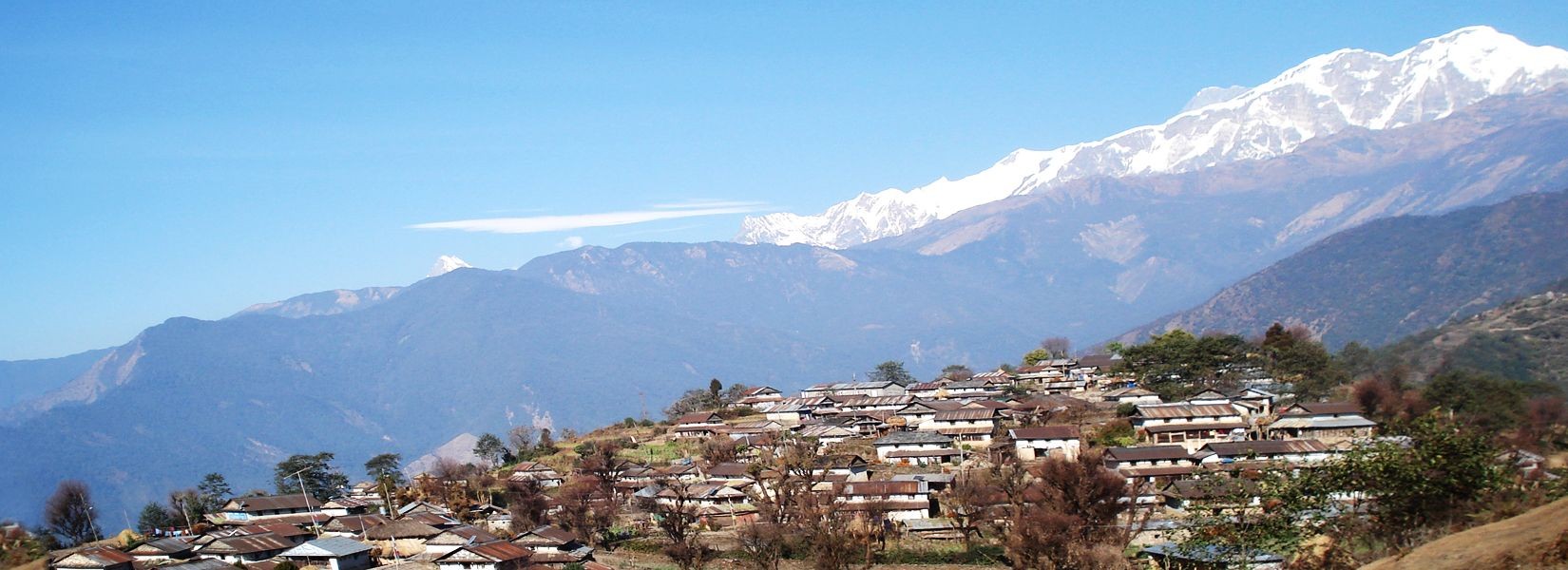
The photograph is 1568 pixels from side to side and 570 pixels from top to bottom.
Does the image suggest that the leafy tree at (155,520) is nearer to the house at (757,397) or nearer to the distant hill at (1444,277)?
the house at (757,397)

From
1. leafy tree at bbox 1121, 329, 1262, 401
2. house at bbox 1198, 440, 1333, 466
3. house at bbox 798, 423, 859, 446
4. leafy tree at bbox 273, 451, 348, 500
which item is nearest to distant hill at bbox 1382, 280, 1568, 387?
leafy tree at bbox 1121, 329, 1262, 401

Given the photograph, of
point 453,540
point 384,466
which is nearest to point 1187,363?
point 453,540

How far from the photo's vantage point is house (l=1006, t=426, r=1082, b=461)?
49.7 m

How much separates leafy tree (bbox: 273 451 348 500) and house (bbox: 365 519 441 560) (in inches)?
845

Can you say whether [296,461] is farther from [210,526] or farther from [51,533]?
[210,526]

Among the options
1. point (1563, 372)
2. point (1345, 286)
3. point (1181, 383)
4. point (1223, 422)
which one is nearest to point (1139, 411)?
point (1223, 422)

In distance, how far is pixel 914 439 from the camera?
53094 millimetres

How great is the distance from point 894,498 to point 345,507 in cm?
2448

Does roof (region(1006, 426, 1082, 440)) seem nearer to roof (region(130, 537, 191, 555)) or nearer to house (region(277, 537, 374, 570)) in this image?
house (region(277, 537, 374, 570))

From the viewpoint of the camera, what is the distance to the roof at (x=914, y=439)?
173 feet

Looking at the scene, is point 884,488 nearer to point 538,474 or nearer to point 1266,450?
point 1266,450

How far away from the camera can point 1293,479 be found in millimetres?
20250

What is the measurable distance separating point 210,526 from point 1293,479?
134 feet

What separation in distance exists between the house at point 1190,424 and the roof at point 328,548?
33.7 meters
